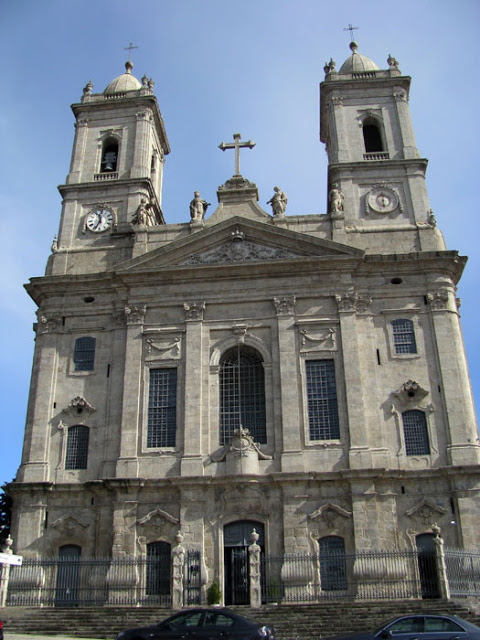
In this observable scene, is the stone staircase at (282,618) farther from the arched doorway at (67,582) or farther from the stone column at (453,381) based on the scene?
the stone column at (453,381)

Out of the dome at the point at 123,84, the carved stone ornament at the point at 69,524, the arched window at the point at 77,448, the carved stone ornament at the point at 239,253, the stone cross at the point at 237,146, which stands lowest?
the carved stone ornament at the point at 69,524

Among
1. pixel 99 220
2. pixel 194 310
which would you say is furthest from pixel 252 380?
pixel 99 220

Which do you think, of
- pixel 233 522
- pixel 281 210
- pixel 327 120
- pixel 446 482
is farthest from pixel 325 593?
pixel 327 120

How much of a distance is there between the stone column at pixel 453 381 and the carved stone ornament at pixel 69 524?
571 inches

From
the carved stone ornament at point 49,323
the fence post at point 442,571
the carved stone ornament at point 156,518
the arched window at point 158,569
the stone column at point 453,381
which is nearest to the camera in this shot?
the fence post at point 442,571

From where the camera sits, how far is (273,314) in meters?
29.3

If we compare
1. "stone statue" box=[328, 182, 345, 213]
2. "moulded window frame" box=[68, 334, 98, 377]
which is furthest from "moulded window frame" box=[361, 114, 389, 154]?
"moulded window frame" box=[68, 334, 98, 377]

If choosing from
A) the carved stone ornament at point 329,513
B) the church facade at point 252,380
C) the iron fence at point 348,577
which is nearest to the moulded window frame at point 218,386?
the church facade at point 252,380

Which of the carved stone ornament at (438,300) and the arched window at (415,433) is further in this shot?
the carved stone ornament at (438,300)

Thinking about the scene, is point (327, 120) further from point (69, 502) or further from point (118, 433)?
point (69, 502)

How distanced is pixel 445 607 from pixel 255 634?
779 centimetres

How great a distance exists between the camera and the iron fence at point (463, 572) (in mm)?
Result: 22891

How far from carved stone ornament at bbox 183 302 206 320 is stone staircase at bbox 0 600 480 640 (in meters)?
12.1

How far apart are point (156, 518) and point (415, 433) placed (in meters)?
10.6
